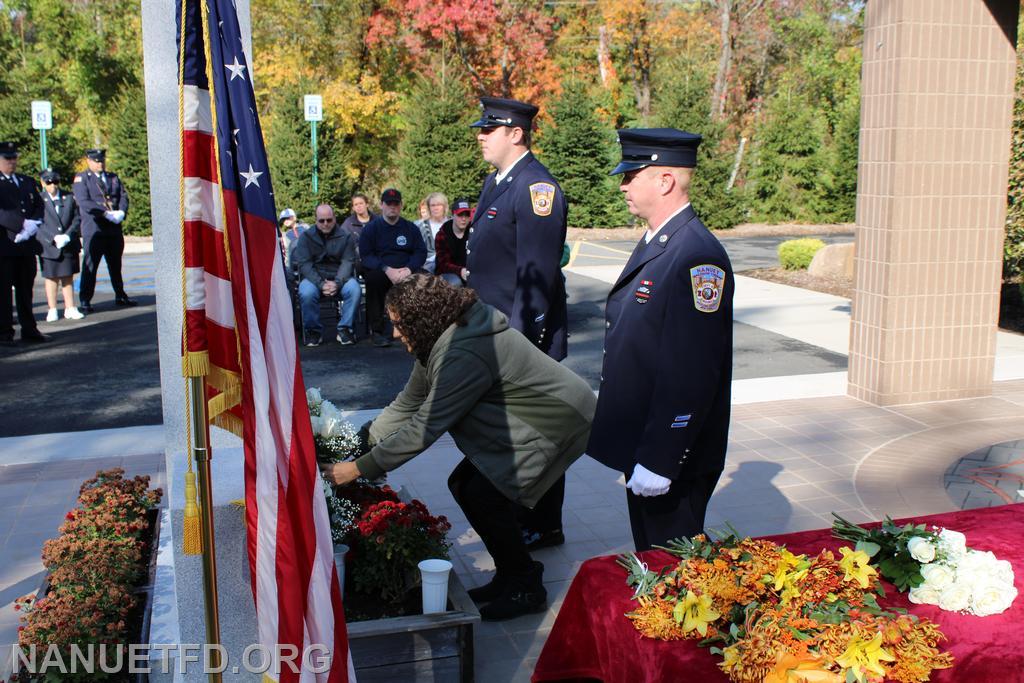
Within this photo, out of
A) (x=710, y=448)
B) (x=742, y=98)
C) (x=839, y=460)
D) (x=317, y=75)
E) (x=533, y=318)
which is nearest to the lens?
(x=710, y=448)

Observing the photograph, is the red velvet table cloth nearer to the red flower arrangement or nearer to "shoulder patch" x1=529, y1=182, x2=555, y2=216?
the red flower arrangement

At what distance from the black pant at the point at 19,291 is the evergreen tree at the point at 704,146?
19873 mm

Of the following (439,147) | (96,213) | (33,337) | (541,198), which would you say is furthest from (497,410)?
(439,147)

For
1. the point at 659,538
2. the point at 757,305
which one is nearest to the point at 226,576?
the point at 659,538

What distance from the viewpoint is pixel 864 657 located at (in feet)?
8.76

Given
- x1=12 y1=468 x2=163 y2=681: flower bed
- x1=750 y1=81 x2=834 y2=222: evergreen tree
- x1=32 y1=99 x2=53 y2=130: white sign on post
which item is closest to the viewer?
x1=12 y1=468 x2=163 y2=681: flower bed

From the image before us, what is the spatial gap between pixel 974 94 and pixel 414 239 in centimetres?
585

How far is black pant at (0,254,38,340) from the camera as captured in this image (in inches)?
463

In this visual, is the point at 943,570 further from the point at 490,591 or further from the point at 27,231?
the point at 27,231

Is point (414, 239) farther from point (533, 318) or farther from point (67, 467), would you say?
point (533, 318)

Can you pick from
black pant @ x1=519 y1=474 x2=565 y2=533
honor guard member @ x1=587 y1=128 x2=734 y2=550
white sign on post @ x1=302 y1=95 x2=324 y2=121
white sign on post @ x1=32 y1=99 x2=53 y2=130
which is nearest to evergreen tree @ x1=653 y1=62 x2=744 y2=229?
white sign on post @ x1=302 y1=95 x2=324 y2=121

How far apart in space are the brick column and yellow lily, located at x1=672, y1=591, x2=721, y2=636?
616 centimetres

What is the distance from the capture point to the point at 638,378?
4078 mm

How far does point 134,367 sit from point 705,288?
841 cm
